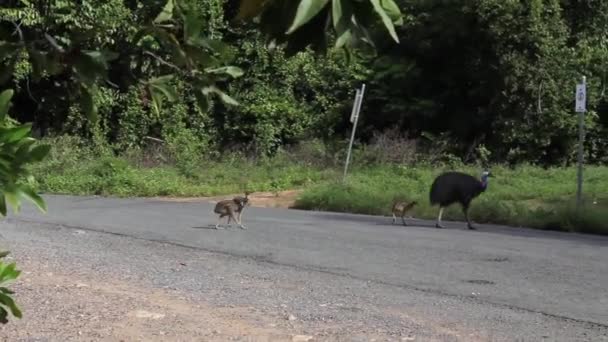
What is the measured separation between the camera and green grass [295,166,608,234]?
640 inches

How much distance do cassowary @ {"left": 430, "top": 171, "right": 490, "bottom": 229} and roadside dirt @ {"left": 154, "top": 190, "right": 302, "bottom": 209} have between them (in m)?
5.81

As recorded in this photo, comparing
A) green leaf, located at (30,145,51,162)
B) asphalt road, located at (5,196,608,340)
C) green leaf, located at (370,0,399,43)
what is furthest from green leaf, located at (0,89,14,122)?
asphalt road, located at (5,196,608,340)

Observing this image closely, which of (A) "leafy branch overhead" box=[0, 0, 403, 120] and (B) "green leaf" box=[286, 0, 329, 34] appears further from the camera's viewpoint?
(A) "leafy branch overhead" box=[0, 0, 403, 120]

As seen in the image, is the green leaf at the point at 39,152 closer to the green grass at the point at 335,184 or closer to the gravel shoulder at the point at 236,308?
the gravel shoulder at the point at 236,308

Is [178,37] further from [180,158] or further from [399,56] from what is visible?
[399,56]

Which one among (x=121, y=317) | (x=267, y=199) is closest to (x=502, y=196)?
(x=267, y=199)

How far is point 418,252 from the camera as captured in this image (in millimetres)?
12242

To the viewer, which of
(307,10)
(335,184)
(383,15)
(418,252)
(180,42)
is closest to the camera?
(307,10)

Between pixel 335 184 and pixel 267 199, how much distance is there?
184 centimetres

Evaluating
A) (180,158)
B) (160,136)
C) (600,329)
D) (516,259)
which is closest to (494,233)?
(516,259)

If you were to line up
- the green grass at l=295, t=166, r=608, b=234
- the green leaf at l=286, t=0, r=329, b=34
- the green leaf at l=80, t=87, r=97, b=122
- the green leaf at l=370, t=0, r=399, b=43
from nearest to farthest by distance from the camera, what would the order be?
the green leaf at l=286, t=0, r=329, b=34 < the green leaf at l=370, t=0, r=399, b=43 < the green leaf at l=80, t=87, r=97, b=122 < the green grass at l=295, t=166, r=608, b=234

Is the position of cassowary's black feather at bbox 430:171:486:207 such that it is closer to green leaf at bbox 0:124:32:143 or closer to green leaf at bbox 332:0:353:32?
green leaf at bbox 0:124:32:143

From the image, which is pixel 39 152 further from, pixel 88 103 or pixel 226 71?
pixel 226 71

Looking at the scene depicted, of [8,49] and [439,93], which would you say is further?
[439,93]
